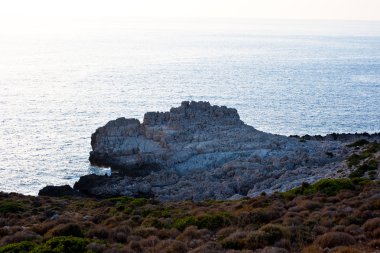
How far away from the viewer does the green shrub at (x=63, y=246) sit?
17.6m

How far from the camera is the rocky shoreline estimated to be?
167ft

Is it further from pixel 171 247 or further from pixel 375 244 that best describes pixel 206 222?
pixel 375 244

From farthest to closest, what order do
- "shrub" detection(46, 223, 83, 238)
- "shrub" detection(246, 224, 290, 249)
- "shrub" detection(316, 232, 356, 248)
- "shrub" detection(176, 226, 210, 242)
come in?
1. "shrub" detection(46, 223, 83, 238)
2. "shrub" detection(176, 226, 210, 242)
3. "shrub" detection(246, 224, 290, 249)
4. "shrub" detection(316, 232, 356, 248)

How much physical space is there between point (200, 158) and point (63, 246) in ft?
139

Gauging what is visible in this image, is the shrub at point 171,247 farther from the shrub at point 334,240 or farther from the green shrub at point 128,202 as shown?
the green shrub at point 128,202

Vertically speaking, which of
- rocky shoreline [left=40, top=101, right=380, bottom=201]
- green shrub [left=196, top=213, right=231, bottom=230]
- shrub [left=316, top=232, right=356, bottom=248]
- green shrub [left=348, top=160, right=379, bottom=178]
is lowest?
rocky shoreline [left=40, top=101, right=380, bottom=201]

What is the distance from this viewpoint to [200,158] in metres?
59.8

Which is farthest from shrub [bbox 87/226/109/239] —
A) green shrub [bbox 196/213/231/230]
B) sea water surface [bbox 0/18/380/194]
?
sea water surface [bbox 0/18/380/194]

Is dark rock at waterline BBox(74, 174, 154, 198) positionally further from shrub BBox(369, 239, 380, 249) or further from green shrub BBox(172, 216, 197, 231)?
shrub BBox(369, 239, 380, 249)

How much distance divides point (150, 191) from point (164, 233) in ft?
A: 102

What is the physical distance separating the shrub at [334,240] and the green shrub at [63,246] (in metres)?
7.81

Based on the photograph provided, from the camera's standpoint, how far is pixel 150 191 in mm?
52219

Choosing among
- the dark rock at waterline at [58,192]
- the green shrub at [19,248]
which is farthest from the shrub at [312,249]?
the dark rock at waterline at [58,192]

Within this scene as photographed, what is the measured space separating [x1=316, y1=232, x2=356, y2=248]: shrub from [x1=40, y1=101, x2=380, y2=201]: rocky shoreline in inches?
1121
